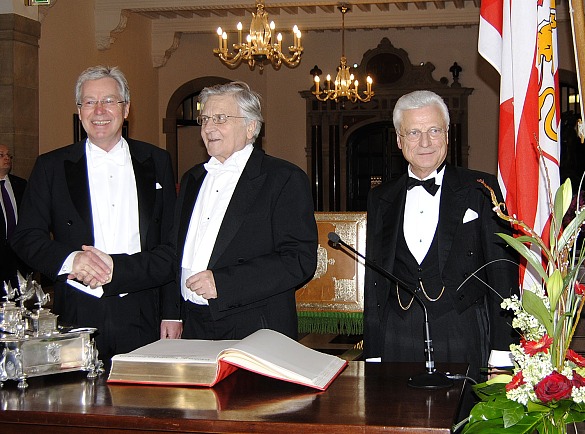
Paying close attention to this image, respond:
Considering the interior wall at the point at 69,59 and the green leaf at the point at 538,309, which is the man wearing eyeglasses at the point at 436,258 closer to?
the green leaf at the point at 538,309

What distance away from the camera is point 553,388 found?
159 cm

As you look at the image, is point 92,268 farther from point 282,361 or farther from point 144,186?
point 282,361

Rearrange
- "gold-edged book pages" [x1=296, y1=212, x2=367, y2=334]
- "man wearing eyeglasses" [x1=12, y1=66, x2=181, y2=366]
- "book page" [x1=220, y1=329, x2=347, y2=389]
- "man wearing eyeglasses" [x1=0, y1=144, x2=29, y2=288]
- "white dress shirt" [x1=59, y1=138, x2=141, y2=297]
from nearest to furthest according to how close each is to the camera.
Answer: "book page" [x1=220, y1=329, x2=347, y2=389], "man wearing eyeglasses" [x1=12, y1=66, x2=181, y2=366], "white dress shirt" [x1=59, y1=138, x2=141, y2=297], "gold-edged book pages" [x1=296, y1=212, x2=367, y2=334], "man wearing eyeglasses" [x1=0, y1=144, x2=29, y2=288]

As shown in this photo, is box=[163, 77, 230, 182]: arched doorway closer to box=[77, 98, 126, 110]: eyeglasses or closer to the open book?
box=[77, 98, 126, 110]: eyeglasses

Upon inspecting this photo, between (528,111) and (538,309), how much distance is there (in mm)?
1617

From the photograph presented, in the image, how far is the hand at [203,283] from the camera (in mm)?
2629

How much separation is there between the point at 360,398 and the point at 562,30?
12.5 metres

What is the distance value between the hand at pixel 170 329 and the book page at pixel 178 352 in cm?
76

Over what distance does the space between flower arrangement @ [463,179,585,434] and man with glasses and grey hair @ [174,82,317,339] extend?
1.14 m

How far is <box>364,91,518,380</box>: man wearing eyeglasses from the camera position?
280 cm

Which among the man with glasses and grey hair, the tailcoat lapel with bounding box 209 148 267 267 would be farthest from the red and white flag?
the tailcoat lapel with bounding box 209 148 267 267

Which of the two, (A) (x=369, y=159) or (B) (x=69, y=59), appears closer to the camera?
(B) (x=69, y=59)

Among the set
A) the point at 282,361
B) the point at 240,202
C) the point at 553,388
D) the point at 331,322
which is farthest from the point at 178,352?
the point at 331,322

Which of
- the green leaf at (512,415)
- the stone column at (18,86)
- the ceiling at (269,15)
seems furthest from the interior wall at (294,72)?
the green leaf at (512,415)
